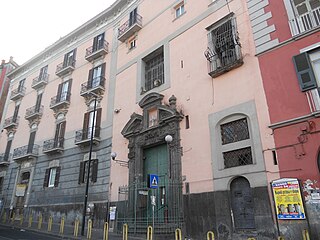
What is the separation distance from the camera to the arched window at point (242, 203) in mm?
10078

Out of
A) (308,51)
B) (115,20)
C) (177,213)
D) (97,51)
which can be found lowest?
(177,213)

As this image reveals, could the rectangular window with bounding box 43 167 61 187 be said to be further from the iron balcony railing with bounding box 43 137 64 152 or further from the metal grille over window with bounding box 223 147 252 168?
the metal grille over window with bounding box 223 147 252 168

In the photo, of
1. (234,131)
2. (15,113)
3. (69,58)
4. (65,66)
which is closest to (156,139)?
(234,131)

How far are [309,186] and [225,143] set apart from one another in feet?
12.4

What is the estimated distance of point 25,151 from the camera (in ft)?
77.2

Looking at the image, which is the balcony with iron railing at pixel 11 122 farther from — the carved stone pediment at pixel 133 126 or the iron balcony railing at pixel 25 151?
the carved stone pediment at pixel 133 126

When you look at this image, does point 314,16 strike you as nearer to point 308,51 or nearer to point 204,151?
point 308,51

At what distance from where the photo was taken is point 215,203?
434 inches

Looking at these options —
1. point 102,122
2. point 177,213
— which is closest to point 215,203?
point 177,213

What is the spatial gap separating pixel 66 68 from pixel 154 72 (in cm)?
1002

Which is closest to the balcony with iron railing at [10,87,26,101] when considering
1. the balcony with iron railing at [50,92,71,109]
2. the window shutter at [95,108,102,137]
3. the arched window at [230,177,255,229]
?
the balcony with iron railing at [50,92,71,109]

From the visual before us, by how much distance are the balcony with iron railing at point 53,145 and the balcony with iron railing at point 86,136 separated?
1.94 metres

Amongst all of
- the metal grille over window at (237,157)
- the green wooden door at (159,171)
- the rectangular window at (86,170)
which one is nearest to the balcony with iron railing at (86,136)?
the rectangular window at (86,170)

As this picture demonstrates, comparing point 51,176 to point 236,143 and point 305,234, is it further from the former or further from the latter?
point 305,234
